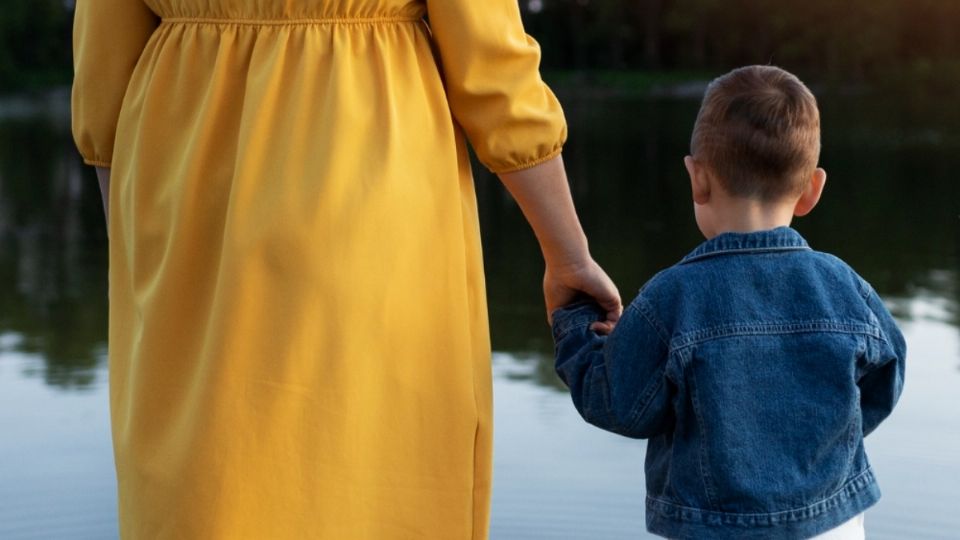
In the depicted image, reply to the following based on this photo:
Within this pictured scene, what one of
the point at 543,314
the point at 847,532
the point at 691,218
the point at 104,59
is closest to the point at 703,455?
the point at 847,532

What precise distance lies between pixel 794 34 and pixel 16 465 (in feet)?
126

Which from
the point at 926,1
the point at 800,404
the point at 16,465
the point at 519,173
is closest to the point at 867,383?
the point at 800,404

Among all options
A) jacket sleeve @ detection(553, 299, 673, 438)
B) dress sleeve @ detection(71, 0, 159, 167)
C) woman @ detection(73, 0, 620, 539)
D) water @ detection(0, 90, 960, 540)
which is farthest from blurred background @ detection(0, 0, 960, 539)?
dress sleeve @ detection(71, 0, 159, 167)

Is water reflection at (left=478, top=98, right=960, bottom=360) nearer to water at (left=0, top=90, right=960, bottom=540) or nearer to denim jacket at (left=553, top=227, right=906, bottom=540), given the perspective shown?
water at (left=0, top=90, right=960, bottom=540)

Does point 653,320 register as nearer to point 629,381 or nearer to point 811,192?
point 629,381

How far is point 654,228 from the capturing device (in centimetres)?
786

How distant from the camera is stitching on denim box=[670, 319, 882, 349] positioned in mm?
1740

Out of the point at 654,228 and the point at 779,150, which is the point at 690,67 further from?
the point at 779,150

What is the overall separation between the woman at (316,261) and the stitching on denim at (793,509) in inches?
9.6

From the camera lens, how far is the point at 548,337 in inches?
199

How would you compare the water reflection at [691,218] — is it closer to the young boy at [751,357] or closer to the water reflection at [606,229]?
the water reflection at [606,229]

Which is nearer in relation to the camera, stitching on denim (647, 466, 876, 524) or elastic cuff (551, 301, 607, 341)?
stitching on denim (647, 466, 876, 524)

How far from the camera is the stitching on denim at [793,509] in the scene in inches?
68.5

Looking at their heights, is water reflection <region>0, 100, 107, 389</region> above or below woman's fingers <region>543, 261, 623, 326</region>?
below
